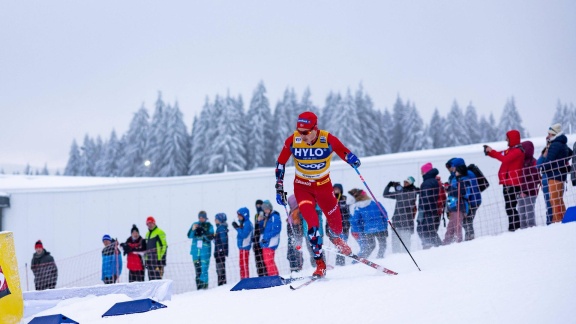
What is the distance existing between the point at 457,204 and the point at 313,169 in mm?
3234

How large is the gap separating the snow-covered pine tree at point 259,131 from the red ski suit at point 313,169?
36833 millimetres

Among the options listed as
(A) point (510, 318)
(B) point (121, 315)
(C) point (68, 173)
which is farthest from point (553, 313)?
(C) point (68, 173)

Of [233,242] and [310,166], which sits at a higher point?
[310,166]

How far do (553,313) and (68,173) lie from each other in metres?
58.9

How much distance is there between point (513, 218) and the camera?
8.15 metres

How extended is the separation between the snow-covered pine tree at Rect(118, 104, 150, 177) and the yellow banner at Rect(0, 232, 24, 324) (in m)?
41.8

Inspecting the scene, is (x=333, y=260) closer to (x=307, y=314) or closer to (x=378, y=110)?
(x=307, y=314)

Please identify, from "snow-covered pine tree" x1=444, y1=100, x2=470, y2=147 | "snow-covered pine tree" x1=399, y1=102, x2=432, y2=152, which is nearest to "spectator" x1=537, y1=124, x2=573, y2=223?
"snow-covered pine tree" x1=399, y1=102, x2=432, y2=152

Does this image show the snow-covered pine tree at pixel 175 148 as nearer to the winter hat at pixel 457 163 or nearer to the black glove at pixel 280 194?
the winter hat at pixel 457 163

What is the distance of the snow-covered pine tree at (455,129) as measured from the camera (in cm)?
5219

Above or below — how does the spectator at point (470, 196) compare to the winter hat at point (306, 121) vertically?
below

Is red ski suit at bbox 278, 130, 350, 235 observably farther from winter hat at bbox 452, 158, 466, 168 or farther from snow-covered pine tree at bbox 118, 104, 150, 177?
snow-covered pine tree at bbox 118, 104, 150, 177

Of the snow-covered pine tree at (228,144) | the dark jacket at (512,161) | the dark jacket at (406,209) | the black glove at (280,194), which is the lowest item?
the dark jacket at (406,209)

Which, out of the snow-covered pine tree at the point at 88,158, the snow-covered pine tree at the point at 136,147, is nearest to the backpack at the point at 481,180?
the snow-covered pine tree at the point at 136,147
